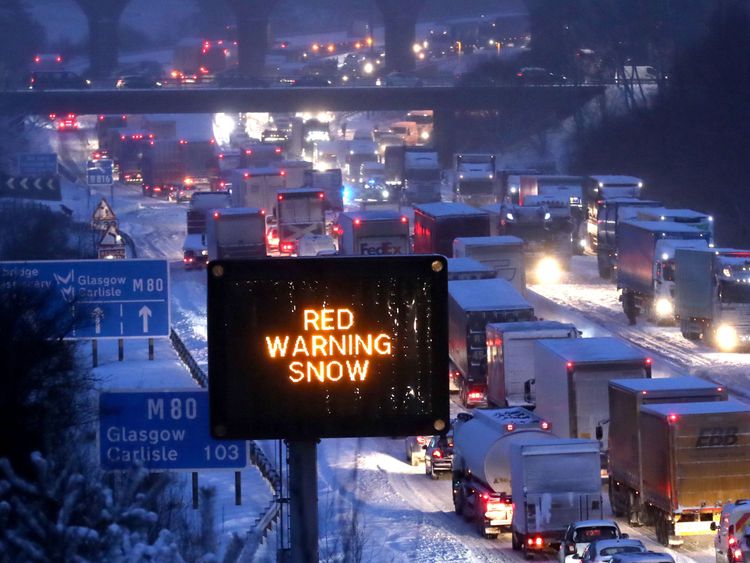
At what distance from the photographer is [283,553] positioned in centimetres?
880

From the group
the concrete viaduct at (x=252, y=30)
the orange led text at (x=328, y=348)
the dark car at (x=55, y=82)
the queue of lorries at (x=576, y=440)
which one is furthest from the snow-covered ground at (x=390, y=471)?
the concrete viaduct at (x=252, y=30)

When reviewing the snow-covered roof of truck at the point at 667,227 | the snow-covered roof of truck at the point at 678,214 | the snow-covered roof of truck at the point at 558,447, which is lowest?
the snow-covered roof of truck at the point at 558,447

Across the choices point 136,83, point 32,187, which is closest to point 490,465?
point 32,187

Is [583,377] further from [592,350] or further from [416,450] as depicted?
[416,450]

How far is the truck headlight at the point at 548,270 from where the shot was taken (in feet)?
166

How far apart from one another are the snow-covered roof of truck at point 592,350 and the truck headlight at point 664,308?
14.7 metres

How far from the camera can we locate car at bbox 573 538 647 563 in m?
18.4

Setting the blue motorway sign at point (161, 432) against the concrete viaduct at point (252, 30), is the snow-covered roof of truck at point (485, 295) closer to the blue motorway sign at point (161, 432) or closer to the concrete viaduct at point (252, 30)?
the blue motorway sign at point (161, 432)

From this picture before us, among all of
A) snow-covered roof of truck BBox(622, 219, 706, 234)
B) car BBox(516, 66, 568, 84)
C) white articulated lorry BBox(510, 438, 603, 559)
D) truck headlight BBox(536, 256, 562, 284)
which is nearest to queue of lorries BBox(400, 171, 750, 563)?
white articulated lorry BBox(510, 438, 603, 559)

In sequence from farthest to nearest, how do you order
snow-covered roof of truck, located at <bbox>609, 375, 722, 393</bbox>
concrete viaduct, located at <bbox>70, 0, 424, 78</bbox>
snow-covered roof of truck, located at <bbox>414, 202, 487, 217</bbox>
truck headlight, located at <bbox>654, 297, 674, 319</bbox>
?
1. concrete viaduct, located at <bbox>70, 0, 424, 78</bbox>
2. snow-covered roof of truck, located at <bbox>414, 202, 487, 217</bbox>
3. truck headlight, located at <bbox>654, 297, 674, 319</bbox>
4. snow-covered roof of truck, located at <bbox>609, 375, 722, 393</bbox>

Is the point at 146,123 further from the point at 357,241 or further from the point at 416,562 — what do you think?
the point at 416,562

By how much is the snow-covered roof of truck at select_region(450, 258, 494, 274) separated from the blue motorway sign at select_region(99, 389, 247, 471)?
2512 cm

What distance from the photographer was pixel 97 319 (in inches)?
861

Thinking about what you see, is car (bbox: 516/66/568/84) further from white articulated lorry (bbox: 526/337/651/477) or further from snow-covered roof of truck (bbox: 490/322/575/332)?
white articulated lorry (bbox: 526/337/651/477)
